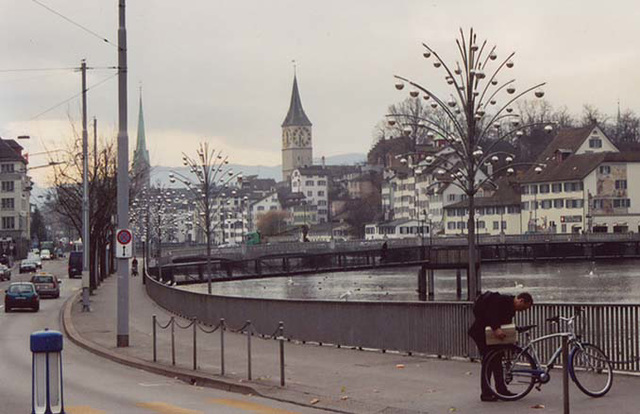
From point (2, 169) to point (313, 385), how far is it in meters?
161

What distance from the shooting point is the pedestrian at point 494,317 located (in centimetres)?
1639

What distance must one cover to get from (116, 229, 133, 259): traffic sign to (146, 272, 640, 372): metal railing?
3.83 metres

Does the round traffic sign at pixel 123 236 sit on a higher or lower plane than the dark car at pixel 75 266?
higher

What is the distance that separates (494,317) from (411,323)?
7.54 meters

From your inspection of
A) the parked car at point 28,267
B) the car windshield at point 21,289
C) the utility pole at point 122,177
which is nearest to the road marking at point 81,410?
the utility pole at point 122,177

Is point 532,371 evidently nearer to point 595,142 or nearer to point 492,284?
point 492,284

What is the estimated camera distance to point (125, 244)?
30359 mm

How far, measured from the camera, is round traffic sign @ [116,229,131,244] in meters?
30.3

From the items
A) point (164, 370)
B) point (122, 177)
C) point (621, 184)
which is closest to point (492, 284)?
point (621, 184)

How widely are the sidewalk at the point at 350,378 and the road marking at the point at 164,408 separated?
1.59 m

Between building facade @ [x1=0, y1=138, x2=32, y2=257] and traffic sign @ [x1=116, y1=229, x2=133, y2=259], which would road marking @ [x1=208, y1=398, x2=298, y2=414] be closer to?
traffic sign @ [x1=116, y1=229, x2=133, y2=259]

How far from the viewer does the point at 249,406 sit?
689 inches

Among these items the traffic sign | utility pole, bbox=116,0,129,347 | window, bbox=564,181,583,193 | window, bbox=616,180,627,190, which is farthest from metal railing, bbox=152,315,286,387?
window, bbox=616,180,627,190

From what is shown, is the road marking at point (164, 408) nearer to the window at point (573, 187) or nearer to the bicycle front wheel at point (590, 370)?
the bicycle front wheel at point (590, 370)
